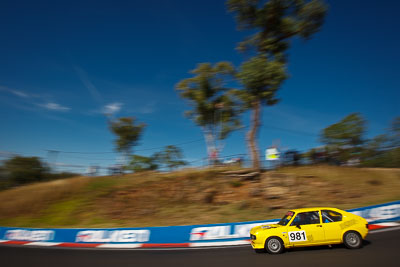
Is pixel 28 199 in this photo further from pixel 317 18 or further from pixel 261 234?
pixel 317 18

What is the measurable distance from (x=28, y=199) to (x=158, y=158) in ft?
79.6

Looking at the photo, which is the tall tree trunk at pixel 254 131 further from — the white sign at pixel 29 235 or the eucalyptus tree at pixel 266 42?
the white sign at pixel 29 235

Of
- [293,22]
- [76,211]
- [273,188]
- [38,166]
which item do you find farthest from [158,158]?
[293,22]

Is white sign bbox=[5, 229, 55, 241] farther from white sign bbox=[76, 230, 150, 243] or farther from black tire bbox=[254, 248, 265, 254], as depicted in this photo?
black tire bbox=[254, 248, 265, 254]

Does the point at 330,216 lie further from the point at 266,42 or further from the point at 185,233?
the point at 266,42

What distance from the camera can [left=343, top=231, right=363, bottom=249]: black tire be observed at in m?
7.55

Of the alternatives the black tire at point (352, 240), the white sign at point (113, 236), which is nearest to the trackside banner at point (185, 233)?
the white sign at point (113, 236)

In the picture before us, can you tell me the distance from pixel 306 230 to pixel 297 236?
14.8 inches

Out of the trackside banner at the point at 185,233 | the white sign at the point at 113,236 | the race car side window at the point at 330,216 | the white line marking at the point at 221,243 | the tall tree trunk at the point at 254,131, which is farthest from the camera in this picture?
the tall tree trunk at the point at 254,131

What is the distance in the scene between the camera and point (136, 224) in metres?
15.2

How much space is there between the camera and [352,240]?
7.61m

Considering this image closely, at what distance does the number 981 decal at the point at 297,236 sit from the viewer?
7.68 meters

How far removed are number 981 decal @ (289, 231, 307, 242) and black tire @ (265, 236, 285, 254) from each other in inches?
16.3

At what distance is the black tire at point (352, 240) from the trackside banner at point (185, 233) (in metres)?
A: 2.92
